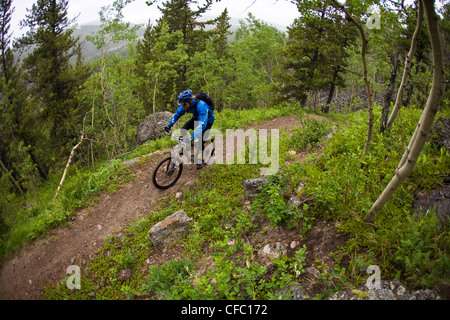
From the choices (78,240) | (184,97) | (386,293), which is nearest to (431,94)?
(386,293)

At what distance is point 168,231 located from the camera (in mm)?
5262

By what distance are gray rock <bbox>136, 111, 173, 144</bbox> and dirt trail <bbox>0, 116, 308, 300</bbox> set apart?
22.2 ft

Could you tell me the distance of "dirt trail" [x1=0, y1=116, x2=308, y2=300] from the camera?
198 inches

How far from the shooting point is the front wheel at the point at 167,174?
6.94 m

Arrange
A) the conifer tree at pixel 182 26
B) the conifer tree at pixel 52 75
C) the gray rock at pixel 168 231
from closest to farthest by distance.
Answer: the gray rock at pixel 168 231
the conifer tree at pixel 52 75
the conifer tree at pixel 182 26

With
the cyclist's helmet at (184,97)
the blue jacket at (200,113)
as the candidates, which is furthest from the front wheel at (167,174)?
the cyclist's helmet at (184,97)

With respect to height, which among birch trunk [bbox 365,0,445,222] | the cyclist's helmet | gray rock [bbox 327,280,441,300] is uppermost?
the cyclist's helmet

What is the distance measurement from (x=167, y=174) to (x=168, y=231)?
2.22 meters

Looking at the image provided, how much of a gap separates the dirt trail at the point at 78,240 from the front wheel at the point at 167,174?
7.3 inches

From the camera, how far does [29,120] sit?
17.9m

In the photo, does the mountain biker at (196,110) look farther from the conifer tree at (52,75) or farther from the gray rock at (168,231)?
the conifer tree at (52,75)

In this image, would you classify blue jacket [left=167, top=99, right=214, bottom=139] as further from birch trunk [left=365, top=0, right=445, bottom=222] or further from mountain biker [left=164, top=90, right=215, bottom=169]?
birch trunk [left=365, top=0, right=445, bottom=222]

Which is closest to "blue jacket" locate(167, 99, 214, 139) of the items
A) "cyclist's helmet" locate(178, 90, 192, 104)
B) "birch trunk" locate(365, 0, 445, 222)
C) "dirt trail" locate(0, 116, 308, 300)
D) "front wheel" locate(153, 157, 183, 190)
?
"cyclist's helmet" locate(178, 90, 192, 104)
